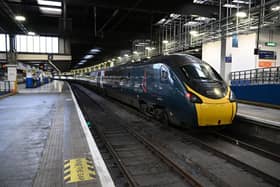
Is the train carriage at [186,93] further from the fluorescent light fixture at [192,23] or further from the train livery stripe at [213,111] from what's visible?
the fluorescent light fixture at [192,23]

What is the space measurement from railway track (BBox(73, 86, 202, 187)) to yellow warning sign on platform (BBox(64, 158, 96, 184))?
72cm

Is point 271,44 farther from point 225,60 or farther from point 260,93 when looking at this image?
point 260,93

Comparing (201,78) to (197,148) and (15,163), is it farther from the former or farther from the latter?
(15,163)

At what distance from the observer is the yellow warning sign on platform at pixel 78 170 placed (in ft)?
11.6

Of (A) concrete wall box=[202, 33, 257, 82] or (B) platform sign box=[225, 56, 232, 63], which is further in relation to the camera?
(A) concrete wall box=[202, 33, 257, 82]

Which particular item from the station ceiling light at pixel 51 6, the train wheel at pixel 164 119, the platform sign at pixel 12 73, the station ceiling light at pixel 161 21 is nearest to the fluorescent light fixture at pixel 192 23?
the station ceiling light at pixel 161 21

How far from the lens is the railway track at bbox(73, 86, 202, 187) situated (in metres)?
4.09

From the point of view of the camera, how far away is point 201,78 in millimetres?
6680

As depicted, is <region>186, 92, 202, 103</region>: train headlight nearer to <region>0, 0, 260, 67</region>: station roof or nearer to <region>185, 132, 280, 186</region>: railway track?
<region>185, 132, 280, 186</region>: railway track

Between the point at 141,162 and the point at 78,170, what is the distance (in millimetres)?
1622

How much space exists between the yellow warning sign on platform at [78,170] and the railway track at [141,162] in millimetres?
722

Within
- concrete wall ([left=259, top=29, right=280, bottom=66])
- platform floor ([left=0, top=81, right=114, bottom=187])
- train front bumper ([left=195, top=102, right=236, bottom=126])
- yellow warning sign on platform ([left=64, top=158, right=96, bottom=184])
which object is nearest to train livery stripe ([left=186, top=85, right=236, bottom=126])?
train front bumper ([left=195, top=102, right=236, bottom=126])

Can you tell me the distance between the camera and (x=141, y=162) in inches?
198

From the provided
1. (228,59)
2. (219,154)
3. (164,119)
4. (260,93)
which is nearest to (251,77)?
(228,59)
